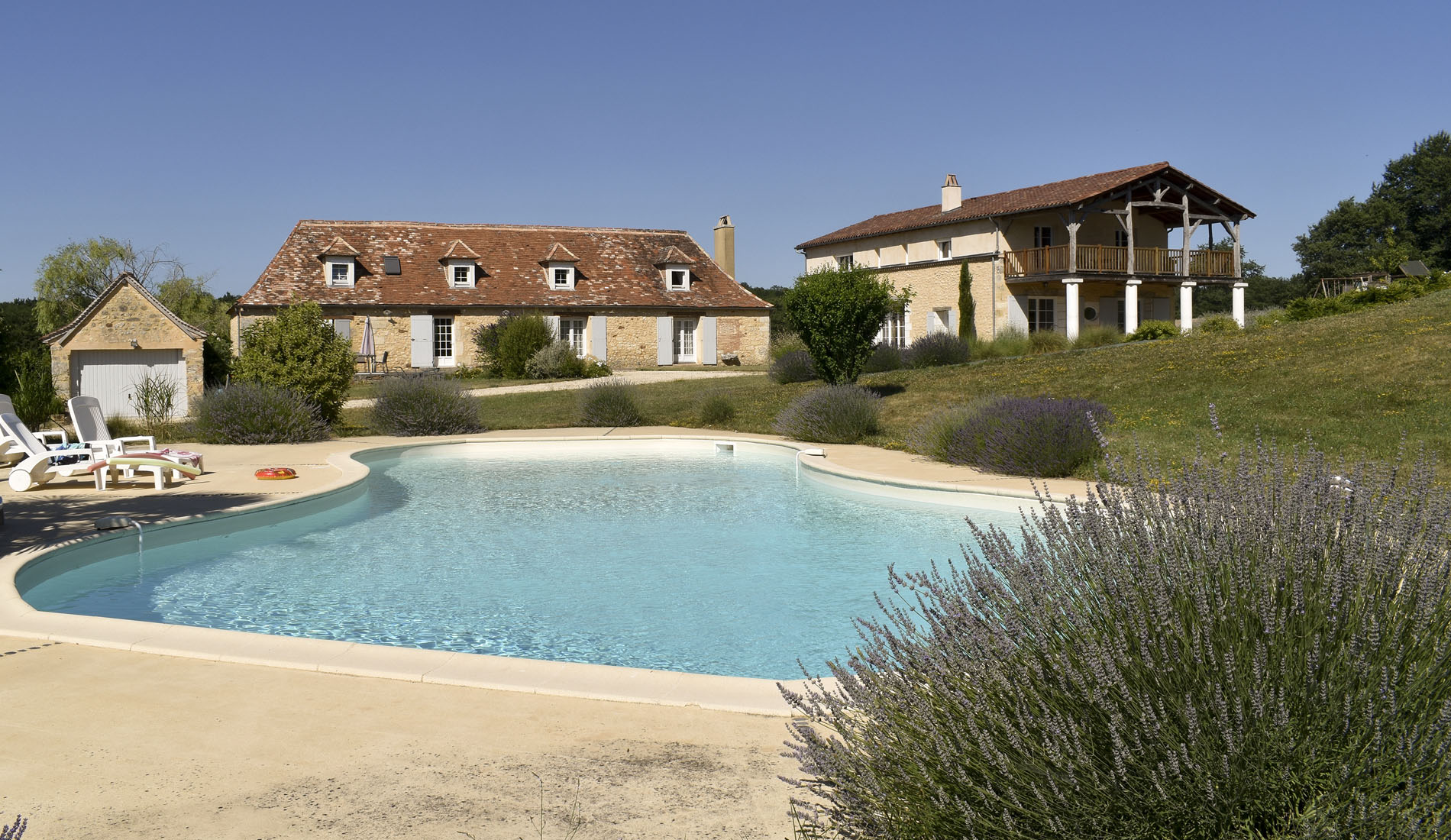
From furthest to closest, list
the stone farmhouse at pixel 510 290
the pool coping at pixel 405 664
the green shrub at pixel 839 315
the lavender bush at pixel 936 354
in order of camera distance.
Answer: the stone farmhouse at pixel 510 290 < the lavender bush at pixel 936 354 < the green shrub at pixel 839 315 < the pool coping at pixel 405 664

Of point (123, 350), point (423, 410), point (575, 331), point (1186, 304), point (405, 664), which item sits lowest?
point (405, 664)

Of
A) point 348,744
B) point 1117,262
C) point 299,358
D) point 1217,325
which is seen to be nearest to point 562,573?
point 348,744

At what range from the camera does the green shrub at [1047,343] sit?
85.5 feet

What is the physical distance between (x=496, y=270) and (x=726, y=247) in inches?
359

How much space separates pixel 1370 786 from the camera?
6.59ft

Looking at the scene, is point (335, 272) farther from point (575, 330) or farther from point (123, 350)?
point (123, 350)

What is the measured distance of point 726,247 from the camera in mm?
39094

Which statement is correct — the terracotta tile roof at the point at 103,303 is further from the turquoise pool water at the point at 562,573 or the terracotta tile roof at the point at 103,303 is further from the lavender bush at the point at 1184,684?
the lavender bush at the point at 1184,684

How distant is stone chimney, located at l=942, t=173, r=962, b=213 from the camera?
116ft

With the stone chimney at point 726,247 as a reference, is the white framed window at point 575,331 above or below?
below

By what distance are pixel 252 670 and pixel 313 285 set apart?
97.8 ft

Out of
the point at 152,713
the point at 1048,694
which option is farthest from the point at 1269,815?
the point at 152,713

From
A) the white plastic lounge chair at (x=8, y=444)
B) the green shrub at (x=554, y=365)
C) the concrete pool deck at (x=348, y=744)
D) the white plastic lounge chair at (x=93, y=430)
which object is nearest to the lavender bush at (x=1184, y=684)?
the concrete pool deck at (x=348, y=744)

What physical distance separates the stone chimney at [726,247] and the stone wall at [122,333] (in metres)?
22.1
